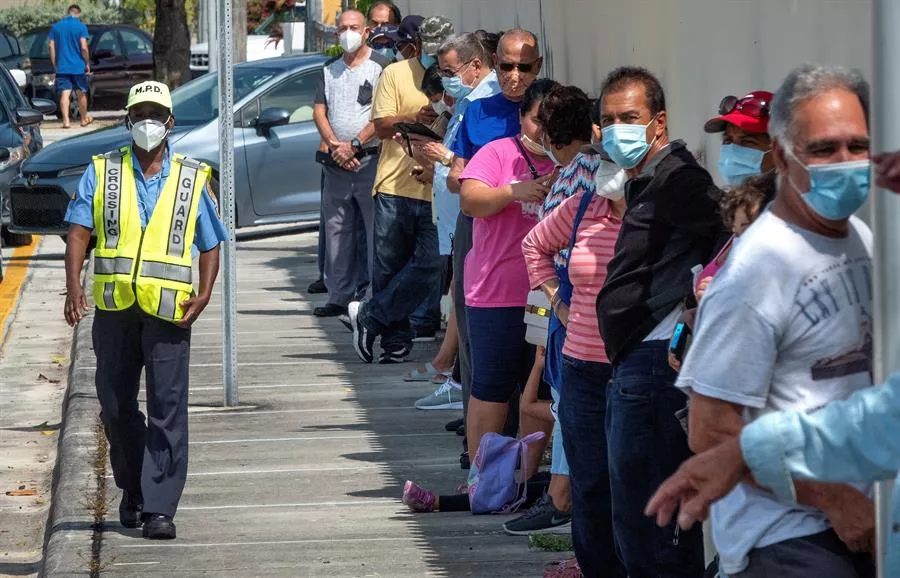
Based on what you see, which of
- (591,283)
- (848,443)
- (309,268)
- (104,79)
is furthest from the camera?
(104,79)

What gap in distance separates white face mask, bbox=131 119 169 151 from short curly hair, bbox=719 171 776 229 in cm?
365

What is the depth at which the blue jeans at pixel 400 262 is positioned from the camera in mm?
10891

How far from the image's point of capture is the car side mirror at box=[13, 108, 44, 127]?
1747 cm

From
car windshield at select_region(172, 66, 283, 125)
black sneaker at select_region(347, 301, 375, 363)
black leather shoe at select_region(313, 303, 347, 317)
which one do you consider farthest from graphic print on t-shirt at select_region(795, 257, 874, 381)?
car windshield at select_region(172, 66, 283, 125)

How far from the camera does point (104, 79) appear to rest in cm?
3619

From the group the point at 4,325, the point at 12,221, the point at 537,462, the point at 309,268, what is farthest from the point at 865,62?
the point at 12,221

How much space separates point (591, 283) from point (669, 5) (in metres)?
1.32

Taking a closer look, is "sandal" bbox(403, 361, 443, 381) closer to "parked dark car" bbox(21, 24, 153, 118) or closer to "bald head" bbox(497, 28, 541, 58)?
"bald head" bbox(497, 28, 541, 58)

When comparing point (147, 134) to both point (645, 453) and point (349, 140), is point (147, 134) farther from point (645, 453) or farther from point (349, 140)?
point (349, 140)

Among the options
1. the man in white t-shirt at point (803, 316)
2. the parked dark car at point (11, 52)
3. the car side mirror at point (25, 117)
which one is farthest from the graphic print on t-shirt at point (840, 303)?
the parked dark car at point (11, 52)

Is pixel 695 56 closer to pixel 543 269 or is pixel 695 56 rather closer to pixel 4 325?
pixel 543 269

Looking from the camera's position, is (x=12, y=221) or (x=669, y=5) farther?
(x=12, y=221)

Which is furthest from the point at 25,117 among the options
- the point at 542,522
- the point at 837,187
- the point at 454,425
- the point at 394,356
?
the point at 837,187

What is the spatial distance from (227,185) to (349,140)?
2.36m
